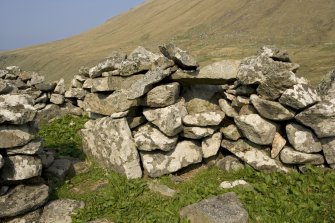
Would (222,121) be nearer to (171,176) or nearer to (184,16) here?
(171,176)

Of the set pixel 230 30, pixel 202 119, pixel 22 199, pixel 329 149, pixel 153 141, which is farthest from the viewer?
pixel 230 30

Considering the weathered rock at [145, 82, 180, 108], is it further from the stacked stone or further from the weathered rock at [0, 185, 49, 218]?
the weathered rock at [0, 185, 49, 218]

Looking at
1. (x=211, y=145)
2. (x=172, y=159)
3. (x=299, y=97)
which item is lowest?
(x=211, y=145)

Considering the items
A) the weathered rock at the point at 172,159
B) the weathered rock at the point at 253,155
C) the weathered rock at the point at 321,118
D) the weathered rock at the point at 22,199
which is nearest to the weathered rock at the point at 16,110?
the weathered rock at the point at 22,199

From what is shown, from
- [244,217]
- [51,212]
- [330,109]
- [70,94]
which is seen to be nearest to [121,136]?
[51,212]

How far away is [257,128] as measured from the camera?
39.5 feet

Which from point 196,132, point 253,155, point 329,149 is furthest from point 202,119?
point 329,149

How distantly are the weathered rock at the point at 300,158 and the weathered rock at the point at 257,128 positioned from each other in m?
0.82

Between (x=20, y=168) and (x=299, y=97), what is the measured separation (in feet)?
30.8

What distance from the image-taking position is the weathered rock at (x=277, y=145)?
12.2 metres

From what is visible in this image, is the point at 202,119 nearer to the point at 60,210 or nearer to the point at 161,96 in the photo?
the point at 161,96

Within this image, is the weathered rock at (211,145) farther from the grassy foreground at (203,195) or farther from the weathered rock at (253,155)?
the grassy foreground at (203,195)

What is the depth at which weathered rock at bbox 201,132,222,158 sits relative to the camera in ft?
42.7

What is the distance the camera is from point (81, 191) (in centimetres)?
1173
